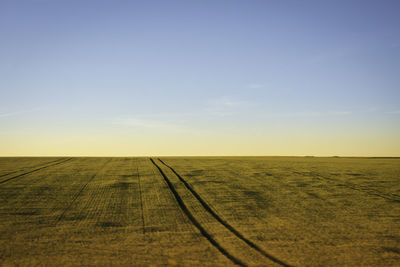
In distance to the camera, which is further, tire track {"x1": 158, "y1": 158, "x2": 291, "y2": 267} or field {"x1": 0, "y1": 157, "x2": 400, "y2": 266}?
field {"x1": 0, "y1": 157, "x2": 400, "y2": 266}

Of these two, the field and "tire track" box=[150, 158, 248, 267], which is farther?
the field

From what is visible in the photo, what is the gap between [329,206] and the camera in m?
14.1

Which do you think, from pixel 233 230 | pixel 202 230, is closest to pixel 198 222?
pixel 202 230

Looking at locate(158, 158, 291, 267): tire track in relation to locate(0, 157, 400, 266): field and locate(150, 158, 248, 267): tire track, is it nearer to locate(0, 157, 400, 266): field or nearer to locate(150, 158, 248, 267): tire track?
locate(0, 157, 400, 266): field

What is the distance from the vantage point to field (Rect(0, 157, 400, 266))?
8359 millimetres

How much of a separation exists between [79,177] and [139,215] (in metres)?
10.5

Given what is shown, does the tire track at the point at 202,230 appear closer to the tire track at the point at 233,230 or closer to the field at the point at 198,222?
the field at the point at 198,222

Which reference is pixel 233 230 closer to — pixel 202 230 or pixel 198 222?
pixel 202 230

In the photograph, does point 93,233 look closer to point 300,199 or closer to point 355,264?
point 355,264

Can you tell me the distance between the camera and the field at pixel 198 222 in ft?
27.4

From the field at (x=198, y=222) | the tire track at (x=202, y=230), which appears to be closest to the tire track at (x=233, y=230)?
the field at (x=198, y=222)

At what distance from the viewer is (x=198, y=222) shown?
1144 cm

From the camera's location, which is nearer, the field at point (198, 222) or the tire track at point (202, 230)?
the tire track at point (202, 230)

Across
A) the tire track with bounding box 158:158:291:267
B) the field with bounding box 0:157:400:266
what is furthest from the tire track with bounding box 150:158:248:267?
the tire track with bounding box 158:158:291:267
